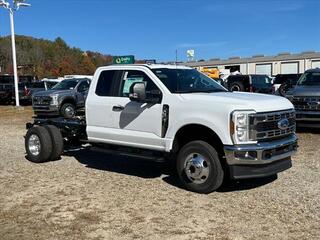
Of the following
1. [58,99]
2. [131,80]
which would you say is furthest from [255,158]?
[58,99]

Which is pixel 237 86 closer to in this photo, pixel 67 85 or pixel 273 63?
pixel 67 85

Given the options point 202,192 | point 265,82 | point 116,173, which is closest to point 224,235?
point 202,192

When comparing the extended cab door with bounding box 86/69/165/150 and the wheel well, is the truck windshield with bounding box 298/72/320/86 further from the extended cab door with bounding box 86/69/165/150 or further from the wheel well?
the wheel well

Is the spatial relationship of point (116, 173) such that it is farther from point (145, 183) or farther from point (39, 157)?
A: point (39, 157)

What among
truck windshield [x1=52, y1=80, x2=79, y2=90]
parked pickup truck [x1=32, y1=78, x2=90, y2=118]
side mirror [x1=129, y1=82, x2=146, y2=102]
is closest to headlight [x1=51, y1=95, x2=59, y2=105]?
parked pickup truck [x1=32, y1=78, x2=90, y2=118]

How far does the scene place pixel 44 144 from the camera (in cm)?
1005

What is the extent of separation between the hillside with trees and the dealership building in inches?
1232

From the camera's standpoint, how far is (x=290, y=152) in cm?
763

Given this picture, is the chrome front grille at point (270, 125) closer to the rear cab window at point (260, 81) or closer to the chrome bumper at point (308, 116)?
the chrome bumper at point (308, 116)

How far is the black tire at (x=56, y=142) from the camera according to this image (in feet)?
33.3

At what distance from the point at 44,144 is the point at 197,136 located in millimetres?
3821

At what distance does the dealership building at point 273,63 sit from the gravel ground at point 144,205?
7705 cm

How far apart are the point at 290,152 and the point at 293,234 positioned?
7.63 ft

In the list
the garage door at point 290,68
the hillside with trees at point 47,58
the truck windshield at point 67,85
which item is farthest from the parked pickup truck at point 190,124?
the hillside with trees at point 47,58
